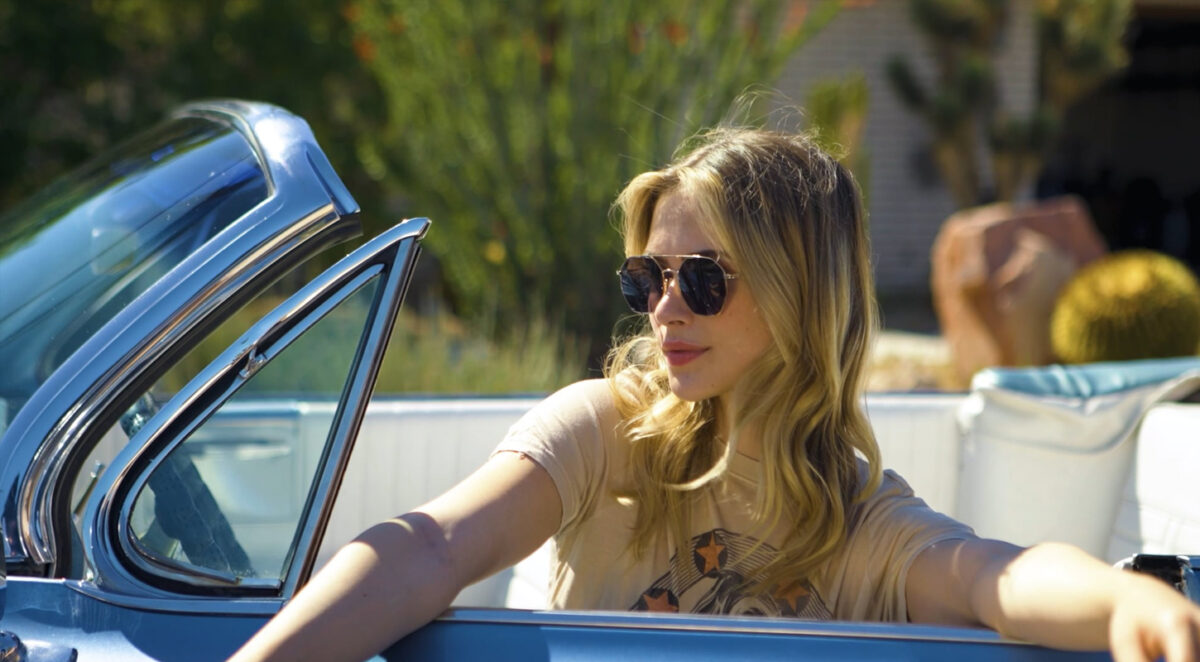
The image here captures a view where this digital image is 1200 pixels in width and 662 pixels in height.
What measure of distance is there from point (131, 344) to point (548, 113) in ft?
16.7

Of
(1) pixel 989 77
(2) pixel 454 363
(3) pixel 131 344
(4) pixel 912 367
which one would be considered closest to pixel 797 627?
(3) pixel 131 344

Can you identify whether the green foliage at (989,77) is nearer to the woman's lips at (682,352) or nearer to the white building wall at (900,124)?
the white building wall at (900,124)

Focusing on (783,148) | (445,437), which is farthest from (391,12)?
(783,148)

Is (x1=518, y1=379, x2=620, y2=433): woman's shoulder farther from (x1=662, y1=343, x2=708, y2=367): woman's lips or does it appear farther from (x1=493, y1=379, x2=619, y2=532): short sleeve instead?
(x1=662, y1=343, x2=708, y2=367): woman's lips

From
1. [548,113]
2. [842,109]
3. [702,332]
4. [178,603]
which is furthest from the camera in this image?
[842,109]

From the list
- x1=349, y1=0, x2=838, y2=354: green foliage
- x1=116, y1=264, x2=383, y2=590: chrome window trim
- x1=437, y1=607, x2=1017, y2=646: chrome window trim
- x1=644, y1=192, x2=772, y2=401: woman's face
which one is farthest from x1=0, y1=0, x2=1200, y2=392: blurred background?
x1=437, y1=607, x2=1017, y2=646: chrome window trim

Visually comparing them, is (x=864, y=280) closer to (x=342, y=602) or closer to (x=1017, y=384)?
(x=342, y=602)

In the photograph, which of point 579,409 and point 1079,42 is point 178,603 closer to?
point 579,409

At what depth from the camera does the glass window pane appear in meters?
1.40

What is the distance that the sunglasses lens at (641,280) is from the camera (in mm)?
1531

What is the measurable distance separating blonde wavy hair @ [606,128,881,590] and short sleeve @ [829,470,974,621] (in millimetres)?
29

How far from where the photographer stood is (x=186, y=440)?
4.58 feet

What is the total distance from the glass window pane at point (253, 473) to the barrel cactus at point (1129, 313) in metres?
4.49

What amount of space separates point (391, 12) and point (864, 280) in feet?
20.5
